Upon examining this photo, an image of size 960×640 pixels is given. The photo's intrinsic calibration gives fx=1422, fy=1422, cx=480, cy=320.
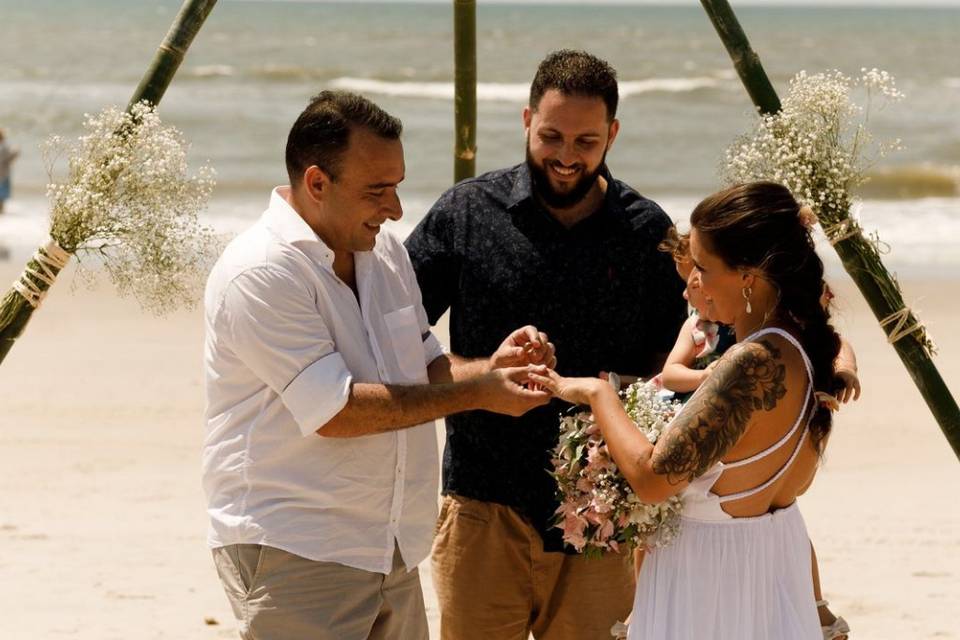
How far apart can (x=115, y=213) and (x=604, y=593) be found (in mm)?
1809

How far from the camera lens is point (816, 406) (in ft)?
10.8

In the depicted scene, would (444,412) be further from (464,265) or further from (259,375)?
(464,265)

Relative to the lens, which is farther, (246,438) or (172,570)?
(172,570)

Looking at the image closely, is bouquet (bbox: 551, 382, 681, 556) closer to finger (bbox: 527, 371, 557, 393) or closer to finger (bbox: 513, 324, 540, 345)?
finger (bbox: 527, 371, 557, 393)

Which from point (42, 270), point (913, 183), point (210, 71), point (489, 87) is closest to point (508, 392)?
point (42, 270)

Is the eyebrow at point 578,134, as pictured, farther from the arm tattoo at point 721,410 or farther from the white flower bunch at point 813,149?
the arm tattoo at point 721,410

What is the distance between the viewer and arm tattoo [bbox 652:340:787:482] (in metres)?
3.15

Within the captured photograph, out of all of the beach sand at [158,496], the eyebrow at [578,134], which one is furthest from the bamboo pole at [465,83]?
the beach sand at [158,496]

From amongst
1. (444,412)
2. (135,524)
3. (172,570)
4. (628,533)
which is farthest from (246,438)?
(135,524)

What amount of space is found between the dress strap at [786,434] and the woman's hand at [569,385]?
1.15 feet

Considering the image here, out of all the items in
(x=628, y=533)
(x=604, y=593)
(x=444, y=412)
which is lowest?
(x=604, y=593)

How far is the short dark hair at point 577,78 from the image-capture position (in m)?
3.97

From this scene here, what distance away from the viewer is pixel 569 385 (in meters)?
3.45

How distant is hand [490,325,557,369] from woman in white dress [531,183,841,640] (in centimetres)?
17
